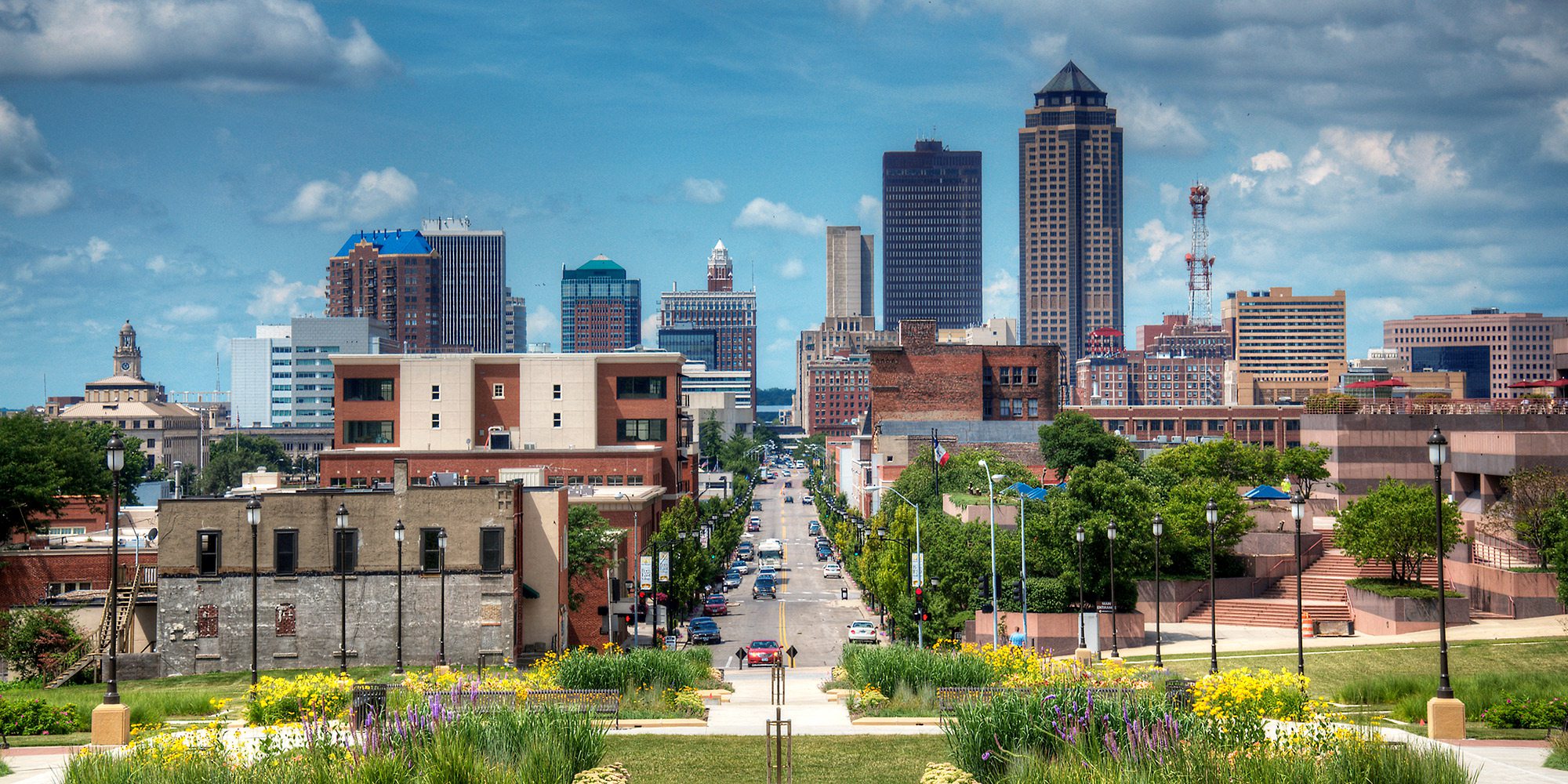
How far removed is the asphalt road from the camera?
248ft

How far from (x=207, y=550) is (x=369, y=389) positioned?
53.6 metres

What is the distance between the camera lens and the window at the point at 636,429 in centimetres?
10356

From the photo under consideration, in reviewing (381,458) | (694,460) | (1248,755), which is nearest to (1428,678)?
(1248,755)

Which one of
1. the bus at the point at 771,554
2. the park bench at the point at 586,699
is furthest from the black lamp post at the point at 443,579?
the bus at the point at 771,554

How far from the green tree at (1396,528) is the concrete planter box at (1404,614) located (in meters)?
2.56

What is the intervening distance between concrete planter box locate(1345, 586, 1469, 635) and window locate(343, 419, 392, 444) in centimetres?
6847

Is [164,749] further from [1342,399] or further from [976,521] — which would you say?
[1342,399]

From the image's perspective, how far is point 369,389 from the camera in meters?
102

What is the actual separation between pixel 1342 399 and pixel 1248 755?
74.7 metres

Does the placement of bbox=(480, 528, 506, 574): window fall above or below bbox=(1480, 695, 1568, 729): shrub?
above

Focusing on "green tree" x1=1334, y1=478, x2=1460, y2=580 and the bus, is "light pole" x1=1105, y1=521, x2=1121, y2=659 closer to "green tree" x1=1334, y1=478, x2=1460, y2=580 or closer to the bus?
"green tree" x1=1334, y1=478, x2=1460, y2=580

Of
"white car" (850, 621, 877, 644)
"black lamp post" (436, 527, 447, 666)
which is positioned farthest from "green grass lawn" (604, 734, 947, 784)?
"white car" (850, 621, 877, 644)

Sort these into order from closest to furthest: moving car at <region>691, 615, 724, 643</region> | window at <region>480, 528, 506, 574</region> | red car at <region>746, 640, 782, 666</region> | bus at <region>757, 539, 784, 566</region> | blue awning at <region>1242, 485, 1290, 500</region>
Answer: window at <region>480, 528, 506, 574</region> → red car at <region>746, 640, 782, 666</region> → blue awning at <region>1242, 485, 1290, 500</region> → moving car at <region>691, 615, 724, 643</region> → bus at <region>757, 539, 784, 566</region>

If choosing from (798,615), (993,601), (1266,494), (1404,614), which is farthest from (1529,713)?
(798,615)
